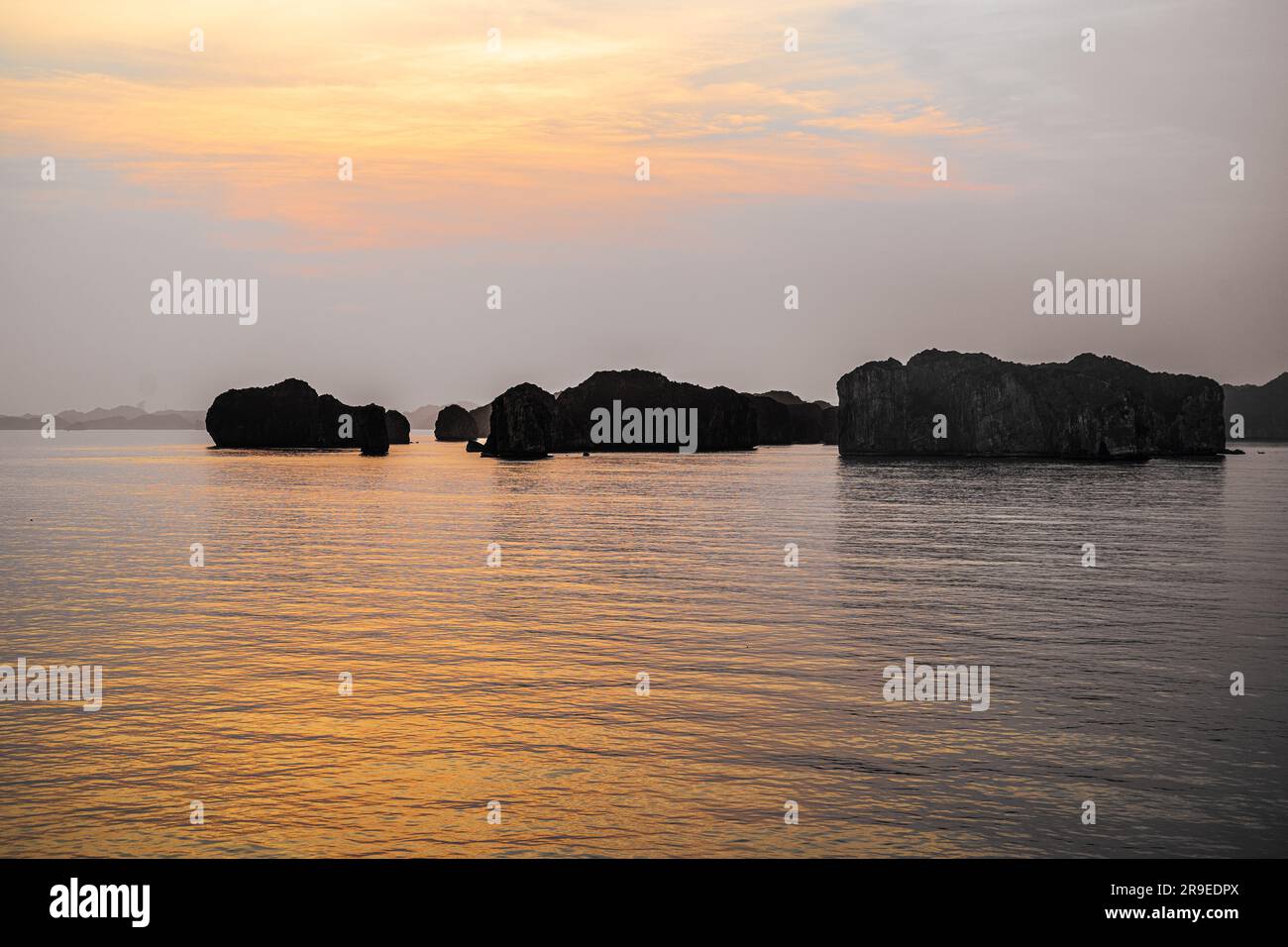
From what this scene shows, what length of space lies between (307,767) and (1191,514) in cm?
8148

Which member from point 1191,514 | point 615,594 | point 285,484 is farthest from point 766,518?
point 285,484

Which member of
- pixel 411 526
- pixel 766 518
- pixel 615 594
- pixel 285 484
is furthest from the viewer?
pixel 285 484

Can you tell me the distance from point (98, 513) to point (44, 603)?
53.9 m

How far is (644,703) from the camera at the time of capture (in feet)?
75.0

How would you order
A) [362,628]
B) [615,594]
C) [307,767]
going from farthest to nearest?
[615,594], [362,628], [307,767]

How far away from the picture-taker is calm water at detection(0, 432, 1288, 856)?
1543cm

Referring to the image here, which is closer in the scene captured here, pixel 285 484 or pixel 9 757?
pixel 9 757

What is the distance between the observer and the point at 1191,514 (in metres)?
84.5

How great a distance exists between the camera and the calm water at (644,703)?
50.6 feet

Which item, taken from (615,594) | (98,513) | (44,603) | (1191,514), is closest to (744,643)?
(615,594)
